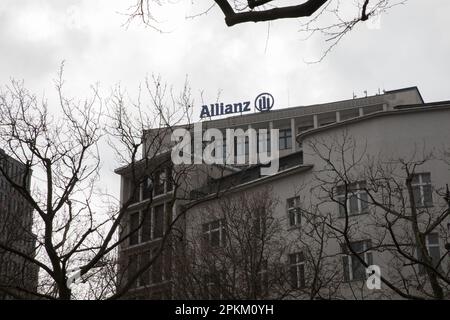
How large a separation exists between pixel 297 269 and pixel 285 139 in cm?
3789

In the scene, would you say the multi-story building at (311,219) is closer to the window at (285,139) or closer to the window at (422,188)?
the window at (422,188)

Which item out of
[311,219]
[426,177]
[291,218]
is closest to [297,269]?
[311,219]

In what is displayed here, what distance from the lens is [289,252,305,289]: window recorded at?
24.3m

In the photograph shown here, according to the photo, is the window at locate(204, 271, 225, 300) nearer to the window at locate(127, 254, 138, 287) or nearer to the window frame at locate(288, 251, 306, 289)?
the window at locate(127, 254, 138, 287)

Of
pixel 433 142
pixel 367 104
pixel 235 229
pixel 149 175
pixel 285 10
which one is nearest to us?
pixel 285 10

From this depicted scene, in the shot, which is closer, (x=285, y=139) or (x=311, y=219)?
(x=311, y=219)

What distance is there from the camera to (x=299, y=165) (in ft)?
116

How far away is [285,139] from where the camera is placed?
6412 cm

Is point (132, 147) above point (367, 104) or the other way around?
the other way around

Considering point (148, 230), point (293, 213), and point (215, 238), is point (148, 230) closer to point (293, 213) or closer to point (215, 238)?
point (215, 238)
